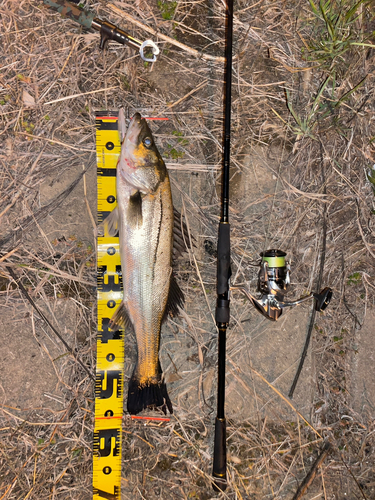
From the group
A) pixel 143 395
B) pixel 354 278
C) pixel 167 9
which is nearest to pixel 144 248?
pixel 143 395

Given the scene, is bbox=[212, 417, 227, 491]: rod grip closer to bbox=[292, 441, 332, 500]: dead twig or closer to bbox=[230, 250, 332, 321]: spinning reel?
bbox=[292, 441, 332, 500]: dead twig

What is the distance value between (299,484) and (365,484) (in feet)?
2.11

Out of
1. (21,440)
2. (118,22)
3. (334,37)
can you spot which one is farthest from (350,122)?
(21,440)

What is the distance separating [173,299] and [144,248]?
0.53 meters

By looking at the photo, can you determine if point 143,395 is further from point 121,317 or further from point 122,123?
point 122,123

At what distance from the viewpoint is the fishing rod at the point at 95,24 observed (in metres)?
2.68

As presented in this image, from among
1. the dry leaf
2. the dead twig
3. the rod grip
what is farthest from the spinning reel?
the dry leaf

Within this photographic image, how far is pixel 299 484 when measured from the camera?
9.80 ft

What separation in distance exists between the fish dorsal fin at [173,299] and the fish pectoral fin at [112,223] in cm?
63

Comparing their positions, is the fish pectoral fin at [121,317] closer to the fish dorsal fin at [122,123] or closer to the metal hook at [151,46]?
the fish dorsal fin at [122,123]

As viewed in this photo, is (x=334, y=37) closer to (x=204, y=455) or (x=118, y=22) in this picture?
(x=118, y=22)

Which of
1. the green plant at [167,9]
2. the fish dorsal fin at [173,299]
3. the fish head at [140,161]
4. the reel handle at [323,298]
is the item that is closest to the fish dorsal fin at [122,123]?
the fish head at [140,161]

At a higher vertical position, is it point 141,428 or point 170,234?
point 170,234

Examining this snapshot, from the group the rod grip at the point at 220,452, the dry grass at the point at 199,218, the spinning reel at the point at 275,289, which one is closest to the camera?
the rod grip at the point at 220,452
